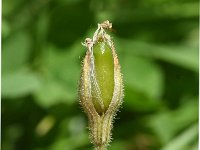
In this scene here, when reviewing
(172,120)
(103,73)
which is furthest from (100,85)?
(172,120)

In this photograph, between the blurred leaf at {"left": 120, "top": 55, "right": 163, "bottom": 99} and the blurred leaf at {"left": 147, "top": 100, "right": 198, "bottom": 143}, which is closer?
the blurred leaf at {"left": 147, "top": 100, "right": 198, "bottom": 143}

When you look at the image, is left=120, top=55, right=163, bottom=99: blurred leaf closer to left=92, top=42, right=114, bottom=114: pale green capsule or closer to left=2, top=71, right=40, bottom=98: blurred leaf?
left=2, top=71, right=40, bottom=98: blurred leaf

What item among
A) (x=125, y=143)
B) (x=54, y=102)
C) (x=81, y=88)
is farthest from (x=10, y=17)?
(x=81, y=88)

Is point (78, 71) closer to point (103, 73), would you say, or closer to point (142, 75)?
point (142, 75)

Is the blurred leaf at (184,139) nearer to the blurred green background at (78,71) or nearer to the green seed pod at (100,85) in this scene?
the blurred green background at (78,71)

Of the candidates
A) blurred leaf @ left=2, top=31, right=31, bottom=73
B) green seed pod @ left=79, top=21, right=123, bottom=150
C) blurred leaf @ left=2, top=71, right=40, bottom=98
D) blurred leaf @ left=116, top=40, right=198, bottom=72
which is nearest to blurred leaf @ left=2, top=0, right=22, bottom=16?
blurred leaf @ left=2, top=31, right=31, bottom=73

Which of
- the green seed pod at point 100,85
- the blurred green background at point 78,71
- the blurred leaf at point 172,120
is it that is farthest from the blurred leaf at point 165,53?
the green seed pod at point 100,85
